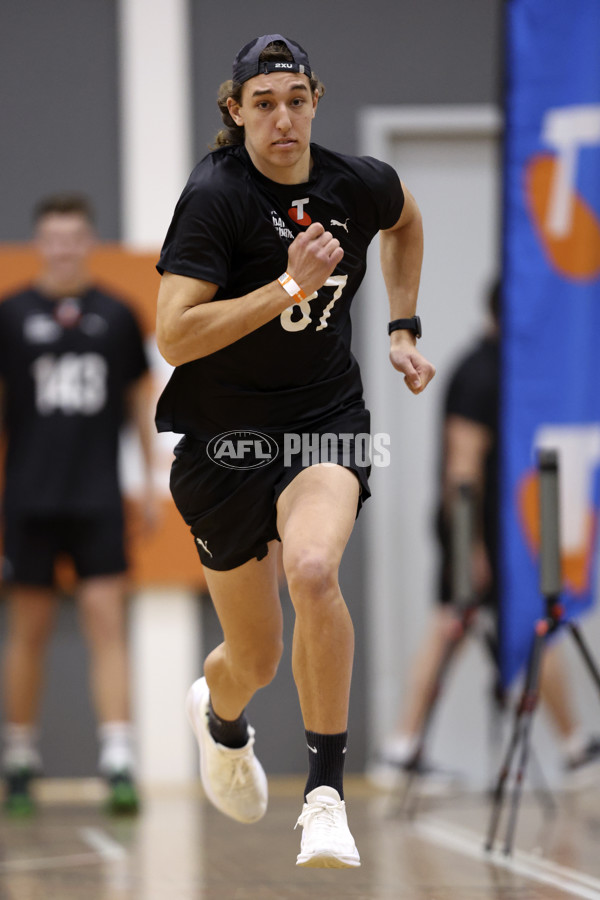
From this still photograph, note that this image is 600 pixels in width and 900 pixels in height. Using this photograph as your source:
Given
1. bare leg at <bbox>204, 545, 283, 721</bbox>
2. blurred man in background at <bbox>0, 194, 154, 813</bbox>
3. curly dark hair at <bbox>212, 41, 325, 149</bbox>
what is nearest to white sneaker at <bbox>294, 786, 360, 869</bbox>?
bare leg at <bbox>204, 545, 283, 721</bbox>

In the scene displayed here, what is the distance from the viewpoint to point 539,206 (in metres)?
4.61

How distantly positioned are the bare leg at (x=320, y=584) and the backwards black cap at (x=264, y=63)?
0.86 m

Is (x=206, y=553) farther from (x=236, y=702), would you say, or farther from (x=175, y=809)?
(x=175, y=809)

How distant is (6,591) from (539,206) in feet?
9.88

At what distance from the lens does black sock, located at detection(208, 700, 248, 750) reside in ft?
12.0

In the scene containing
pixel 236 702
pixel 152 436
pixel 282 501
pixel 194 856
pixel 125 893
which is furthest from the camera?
pixel 152 436

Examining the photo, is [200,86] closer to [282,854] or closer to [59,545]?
[59,545]

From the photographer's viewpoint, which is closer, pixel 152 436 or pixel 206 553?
pixel 206 553

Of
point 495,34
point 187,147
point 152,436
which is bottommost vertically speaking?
point 152,436

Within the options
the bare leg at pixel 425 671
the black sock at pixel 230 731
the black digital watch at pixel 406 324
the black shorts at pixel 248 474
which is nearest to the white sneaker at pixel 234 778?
the black sock at pixel 230 731

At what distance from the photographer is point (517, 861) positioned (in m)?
4.12

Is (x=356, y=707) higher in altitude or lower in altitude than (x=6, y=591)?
lower

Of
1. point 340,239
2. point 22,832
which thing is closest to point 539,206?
point 340,239

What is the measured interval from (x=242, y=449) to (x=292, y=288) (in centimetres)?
46
